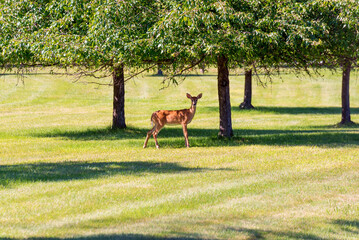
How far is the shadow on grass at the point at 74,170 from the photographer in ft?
40.7

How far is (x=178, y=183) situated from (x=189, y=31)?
5.59 m

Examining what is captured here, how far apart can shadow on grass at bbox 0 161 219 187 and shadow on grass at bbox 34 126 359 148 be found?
437 centimetres

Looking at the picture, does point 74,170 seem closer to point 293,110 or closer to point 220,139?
point 220,139

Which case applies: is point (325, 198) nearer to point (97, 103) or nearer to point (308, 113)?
point (308, 113)

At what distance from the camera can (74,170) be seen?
13.4 meters

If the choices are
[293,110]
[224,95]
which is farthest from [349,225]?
[293,110]

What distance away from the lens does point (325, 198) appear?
10.5 meters

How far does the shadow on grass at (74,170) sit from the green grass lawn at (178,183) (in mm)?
23

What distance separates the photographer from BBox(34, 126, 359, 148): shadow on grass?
19.0 metres

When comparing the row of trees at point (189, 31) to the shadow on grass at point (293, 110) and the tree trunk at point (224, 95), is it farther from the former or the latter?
the shadow on grass at point (293, 110)

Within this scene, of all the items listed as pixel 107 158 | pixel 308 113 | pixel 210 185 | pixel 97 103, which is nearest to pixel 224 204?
pixel 210 185

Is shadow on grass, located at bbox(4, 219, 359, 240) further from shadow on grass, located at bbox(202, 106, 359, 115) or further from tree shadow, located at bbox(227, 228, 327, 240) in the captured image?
shadow on grass, located at bbox(202, 106, 359, 115)

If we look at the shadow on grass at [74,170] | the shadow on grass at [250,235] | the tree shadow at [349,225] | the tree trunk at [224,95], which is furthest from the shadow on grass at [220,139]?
the shadow on grass at [250,235]

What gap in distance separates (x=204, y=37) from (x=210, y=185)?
5.81m
